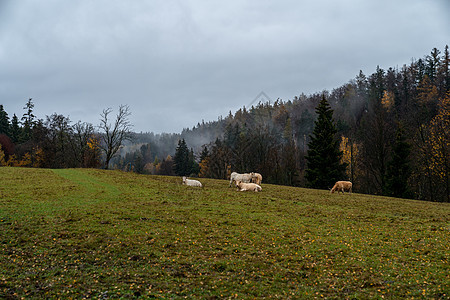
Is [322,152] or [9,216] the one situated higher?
[322,152]

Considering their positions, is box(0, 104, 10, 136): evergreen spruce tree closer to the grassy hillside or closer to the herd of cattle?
the herd of cattle

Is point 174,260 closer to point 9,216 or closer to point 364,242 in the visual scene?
point 364,242

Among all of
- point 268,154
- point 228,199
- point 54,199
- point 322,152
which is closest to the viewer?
point 54,199

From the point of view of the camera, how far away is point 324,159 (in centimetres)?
4525

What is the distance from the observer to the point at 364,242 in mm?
10742

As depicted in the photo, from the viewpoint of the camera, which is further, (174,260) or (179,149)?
(179,149)

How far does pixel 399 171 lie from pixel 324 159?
10291mm

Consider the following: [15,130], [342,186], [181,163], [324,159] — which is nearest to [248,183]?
[342,186]

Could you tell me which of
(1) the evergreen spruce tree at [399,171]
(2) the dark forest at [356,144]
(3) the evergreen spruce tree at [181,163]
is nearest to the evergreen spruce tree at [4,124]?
(2) the dark forest at [356,144]

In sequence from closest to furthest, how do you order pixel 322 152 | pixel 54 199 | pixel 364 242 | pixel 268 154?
pixel 364 242, pixel 54 199, pixel 322 152, pixel 268 154

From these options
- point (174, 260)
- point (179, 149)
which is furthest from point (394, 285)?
point (179, 149)

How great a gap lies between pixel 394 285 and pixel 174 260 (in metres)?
5.96

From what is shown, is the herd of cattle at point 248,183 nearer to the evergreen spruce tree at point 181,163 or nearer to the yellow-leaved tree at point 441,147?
the yellow-leaved tree at point 441,147

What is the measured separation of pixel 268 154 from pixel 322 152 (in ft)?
72.8
